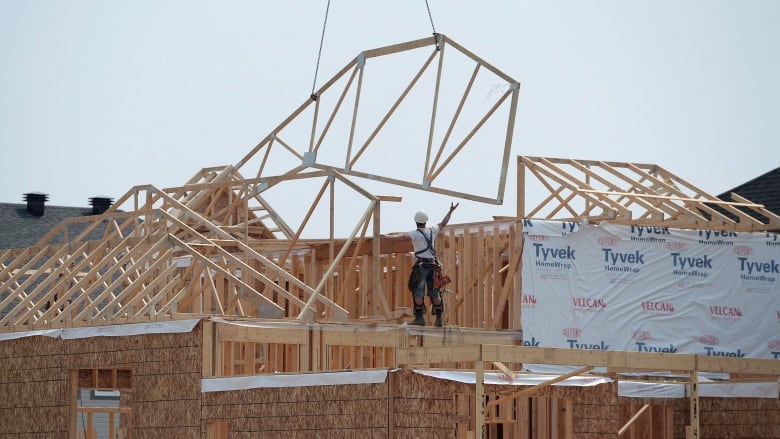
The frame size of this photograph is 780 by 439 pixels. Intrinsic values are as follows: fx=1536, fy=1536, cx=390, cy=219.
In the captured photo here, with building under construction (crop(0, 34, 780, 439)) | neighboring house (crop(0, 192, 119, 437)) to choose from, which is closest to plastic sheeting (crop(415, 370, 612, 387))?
building under construction (crop(0, 34, 780, 439))

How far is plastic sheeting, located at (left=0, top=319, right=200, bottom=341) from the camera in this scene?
76.5ft

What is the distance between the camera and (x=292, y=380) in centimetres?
2180

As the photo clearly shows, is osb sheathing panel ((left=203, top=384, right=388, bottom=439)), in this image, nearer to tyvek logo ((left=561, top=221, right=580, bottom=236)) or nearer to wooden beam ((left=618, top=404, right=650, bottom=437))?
tyvek logo ((left=561, top=221, right=580, bottom=236))

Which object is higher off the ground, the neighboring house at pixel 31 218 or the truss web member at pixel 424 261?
the neighboring house at pixel 31 218

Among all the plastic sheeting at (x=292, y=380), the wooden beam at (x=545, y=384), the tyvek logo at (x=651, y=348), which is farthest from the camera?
the tyvek logo at (x=651, y=348)

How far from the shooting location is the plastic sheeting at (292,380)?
2089 cm

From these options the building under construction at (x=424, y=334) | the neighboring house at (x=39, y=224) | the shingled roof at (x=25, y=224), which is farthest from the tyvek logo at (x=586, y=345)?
the shingled roof at (x=25, y=224)

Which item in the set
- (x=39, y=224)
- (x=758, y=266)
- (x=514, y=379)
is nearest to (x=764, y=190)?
(x=758, y=266)

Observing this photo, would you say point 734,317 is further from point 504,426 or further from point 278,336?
point 278,336

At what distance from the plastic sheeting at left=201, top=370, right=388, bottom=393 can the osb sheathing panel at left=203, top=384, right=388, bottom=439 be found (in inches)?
2.7

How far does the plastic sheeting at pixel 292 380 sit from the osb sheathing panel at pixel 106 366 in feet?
1.55

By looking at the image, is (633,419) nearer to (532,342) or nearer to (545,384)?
(532,342)

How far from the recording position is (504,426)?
26875mm

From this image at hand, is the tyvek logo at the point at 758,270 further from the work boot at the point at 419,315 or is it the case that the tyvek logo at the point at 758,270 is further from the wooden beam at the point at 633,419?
the work boot at the point at 419,315
